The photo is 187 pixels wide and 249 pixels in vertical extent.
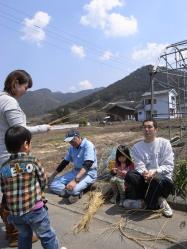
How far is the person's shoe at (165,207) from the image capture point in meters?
4.42

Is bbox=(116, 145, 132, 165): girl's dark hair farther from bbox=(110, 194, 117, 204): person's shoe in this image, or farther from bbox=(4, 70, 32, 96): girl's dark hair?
bbox=(4, 70, 32, 96): girl's dark hair

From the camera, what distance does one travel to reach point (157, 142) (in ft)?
15.9

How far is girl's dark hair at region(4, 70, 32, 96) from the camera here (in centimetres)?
362

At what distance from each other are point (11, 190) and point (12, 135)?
0.48m

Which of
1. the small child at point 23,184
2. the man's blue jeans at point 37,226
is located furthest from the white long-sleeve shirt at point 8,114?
the man's blue jeans at point 37,226

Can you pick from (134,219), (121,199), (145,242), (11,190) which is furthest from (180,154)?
(11,190)

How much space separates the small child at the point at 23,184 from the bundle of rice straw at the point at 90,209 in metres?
1.20

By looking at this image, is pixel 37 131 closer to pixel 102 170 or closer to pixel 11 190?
pixel 11 190

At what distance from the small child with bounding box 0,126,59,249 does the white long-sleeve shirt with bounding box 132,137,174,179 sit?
1.92 m

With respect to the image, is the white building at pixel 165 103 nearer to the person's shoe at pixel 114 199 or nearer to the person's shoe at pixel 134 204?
the person's shoe at pixel 114 199

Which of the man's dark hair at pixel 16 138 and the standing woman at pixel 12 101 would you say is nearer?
the man's dark hair at pixel 16 138

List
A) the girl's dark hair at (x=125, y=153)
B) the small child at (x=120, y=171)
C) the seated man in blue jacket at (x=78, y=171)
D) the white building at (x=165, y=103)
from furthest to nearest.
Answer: the white building at (x=165, y=103) → the seated man in blue jacket at (x=78, y=171) → the girl's dark hair at (x=125, y=153) → the small child at (x=120, y=171)

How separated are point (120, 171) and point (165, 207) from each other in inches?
41.2

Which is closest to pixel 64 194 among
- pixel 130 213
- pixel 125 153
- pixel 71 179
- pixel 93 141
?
pixel 71 179
